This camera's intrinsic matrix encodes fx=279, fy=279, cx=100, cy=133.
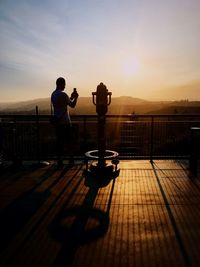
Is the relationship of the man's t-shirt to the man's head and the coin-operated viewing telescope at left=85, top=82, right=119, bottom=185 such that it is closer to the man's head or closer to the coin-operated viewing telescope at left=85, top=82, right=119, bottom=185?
the man's head

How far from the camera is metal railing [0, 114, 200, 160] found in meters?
7.27

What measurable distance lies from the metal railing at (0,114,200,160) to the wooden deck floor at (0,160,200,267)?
1551 mm

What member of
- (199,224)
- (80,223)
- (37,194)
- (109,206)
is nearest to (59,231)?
(80,223)

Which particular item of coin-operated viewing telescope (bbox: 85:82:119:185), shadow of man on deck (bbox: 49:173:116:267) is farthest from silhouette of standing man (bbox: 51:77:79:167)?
shadow of man on deck (bbox: 49:173:116:267)

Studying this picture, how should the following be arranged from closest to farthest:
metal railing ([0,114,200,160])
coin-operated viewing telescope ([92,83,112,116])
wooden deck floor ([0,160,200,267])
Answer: wooden deck floor ([0,160,200,267]) < coin-operated viewing telescope ([92,83,112,116]) < metal railing ([0,114,200,160])

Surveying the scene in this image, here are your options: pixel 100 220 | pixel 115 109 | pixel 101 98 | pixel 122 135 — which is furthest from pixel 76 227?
pixel 115 109

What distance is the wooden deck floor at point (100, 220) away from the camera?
2.92 meters

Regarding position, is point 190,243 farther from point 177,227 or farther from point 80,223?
point 80,223

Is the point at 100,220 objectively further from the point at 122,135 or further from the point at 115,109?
the point at 115,109

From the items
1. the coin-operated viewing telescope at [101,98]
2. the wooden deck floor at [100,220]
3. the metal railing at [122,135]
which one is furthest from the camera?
the metal railing at [122,135]

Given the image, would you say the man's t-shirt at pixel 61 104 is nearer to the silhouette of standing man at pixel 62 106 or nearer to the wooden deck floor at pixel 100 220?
the silhouette of standing man at pixel 62 106

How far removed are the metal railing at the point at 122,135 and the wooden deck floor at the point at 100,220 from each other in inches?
61.1

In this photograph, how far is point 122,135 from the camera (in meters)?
7.62

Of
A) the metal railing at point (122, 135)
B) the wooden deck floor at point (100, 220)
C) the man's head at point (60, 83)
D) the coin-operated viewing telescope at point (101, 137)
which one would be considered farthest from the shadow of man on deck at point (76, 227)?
the metal railing at point (122, 135)
